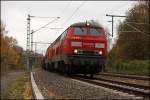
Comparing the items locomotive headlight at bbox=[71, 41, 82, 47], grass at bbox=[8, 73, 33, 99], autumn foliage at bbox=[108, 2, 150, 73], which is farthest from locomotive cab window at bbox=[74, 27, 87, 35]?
autumn foliage at bbox=[108, 2, 150, 73]

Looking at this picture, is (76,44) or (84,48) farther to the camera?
(76,44)

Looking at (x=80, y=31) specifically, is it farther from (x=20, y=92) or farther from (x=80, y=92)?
(x=80, y=92)

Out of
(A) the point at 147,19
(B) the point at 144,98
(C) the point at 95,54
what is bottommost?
(B) the point at 144,98

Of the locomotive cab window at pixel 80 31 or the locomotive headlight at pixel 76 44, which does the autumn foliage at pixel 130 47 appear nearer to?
the locomotive cab window at pixel 80 31

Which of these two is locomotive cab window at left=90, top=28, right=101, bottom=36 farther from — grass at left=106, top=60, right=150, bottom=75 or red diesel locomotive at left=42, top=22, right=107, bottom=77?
grass at left=106, top=60, right=150, bottom=75

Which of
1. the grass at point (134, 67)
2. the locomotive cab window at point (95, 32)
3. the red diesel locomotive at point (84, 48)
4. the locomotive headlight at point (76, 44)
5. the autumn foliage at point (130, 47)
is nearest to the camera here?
the red diesel locomotive at point (84, 48)

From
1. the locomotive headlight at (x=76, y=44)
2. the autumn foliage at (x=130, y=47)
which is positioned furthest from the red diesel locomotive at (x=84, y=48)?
the autumn foliage at (x=130, y=47)

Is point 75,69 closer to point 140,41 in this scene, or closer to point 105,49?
point 105,49

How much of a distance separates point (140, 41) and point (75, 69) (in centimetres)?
4127

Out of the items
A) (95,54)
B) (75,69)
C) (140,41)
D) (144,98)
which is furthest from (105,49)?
(140,41)

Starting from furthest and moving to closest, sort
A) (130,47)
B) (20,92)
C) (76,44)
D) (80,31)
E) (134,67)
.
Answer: (130,47)
(134,67)
(80,31)
(76,44)
(20,92)

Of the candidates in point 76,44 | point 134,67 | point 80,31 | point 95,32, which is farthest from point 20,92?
point 134,67

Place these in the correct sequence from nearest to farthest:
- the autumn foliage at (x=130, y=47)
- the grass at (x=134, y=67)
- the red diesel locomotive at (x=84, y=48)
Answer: the red diesel locomotive at (x=84, y=48) → the grass at (x=134, y=67) → the autumn foliage at (x=130, y=47)

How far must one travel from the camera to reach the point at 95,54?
85.6 feet
